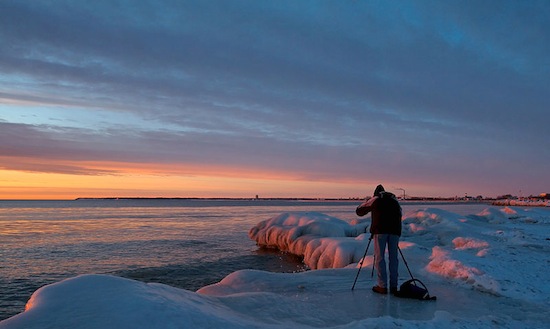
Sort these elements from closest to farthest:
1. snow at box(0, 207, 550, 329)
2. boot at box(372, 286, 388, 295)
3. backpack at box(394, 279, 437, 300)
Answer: snow at box(0, 207, 550, 329) < backpack at box(394, 279, 437, 300) < boot at box(372, 286, 388, 295)

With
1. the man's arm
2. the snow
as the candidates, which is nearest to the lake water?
the snow

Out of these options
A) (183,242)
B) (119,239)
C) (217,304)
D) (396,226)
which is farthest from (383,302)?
(119,239)

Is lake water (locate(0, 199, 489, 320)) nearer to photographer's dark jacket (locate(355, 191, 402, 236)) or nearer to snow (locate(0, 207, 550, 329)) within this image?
snow (locate(0, 207, 550, 329))

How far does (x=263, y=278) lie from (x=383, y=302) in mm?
3398

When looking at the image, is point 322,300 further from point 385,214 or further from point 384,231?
point 385,214

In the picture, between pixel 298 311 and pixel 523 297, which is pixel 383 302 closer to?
pixel 298 311

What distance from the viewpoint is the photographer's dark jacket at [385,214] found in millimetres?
9945

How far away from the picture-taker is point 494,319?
7.32 meters

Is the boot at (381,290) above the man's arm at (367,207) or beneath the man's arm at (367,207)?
beneath

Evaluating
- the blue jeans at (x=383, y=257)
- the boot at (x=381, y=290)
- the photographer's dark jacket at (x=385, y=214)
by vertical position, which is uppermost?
the photographer's dark jacket at (x=385, y=214)

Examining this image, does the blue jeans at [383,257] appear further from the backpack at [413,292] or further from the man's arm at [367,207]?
the man's arm at [367,207]

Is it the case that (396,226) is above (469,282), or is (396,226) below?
above

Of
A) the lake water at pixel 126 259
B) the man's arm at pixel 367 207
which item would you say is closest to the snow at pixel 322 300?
the man's arm at pixel 367 207

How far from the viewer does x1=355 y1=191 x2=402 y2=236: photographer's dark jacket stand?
9.95m
